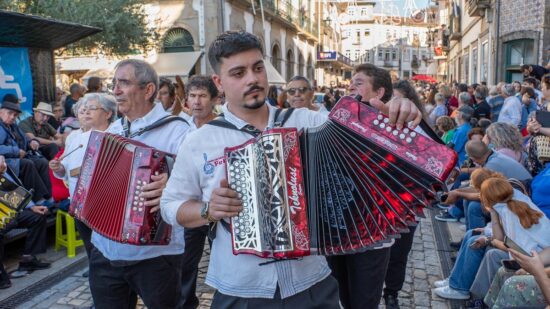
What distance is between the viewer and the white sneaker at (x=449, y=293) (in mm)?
4699

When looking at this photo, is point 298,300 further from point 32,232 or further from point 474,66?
point 474,66

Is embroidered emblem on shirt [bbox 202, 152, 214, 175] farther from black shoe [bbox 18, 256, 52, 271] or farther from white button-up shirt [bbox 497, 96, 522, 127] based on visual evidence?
white button-up shirt [bbox 497, 96, 522, 127]

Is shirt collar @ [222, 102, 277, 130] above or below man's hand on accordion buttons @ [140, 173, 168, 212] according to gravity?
above

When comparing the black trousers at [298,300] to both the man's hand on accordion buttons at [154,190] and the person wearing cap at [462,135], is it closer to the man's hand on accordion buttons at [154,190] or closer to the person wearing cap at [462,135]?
the man's hand on accordion buttons at [154,190]

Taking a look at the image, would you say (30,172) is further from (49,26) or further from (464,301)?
(464,301)

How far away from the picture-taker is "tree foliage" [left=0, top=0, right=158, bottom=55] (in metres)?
13.2

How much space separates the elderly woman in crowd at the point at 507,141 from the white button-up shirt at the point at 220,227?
3996mm

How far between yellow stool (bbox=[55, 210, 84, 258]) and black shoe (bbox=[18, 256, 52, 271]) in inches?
17.1

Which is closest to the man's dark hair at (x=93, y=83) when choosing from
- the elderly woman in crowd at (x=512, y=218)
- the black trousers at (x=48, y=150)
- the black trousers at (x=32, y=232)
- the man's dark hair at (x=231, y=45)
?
the black trousers at (x=48, y=150)

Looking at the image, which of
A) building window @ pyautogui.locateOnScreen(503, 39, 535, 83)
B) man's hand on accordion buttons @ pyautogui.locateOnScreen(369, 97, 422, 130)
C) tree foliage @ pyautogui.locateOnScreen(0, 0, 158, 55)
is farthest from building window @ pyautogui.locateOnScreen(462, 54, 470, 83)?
man's hand on accordion buttons @ pyautogui.locateOnScreen(369, 97, 422, 130)

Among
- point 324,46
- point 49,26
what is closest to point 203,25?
point 49,26

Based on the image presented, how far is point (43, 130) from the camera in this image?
8242 millimetres

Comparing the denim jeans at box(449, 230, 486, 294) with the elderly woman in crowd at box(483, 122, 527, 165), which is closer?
the denim jeans at box(449, 230, 486, 294)

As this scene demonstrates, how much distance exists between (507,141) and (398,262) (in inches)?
97.7
